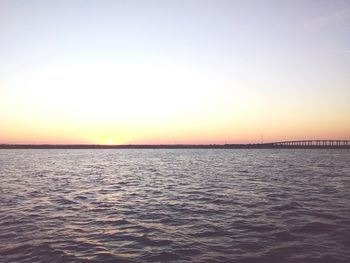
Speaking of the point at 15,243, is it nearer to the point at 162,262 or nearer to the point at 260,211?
the point at 162,262

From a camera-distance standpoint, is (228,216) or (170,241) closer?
(170,241)

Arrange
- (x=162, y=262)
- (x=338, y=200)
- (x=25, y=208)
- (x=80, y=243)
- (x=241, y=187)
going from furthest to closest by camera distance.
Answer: (x=241, y=187) → (x=338, y=200) → (x=25, y=208) → (x=80, y=243) → (x=162, y=262)

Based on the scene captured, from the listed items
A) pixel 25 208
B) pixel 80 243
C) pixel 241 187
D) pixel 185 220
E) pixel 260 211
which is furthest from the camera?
pixel 241 187

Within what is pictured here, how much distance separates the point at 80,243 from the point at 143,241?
2959 millimetres

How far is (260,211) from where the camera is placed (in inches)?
930

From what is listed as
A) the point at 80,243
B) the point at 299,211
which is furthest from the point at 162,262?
the point at 299,211

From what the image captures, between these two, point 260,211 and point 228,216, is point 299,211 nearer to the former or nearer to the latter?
point 260,211

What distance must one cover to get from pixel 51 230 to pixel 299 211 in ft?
53.3

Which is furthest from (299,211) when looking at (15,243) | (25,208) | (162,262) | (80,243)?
(25,208)

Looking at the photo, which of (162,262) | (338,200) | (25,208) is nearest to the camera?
(162,262)

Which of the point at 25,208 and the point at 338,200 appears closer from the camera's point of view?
the point at 25,208

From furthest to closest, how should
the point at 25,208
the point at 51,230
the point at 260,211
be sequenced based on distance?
the point at 25,208 < the point at 260,211 < the point at 51,230

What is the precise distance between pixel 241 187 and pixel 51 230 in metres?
22.8

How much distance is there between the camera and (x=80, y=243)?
52.6 feet
